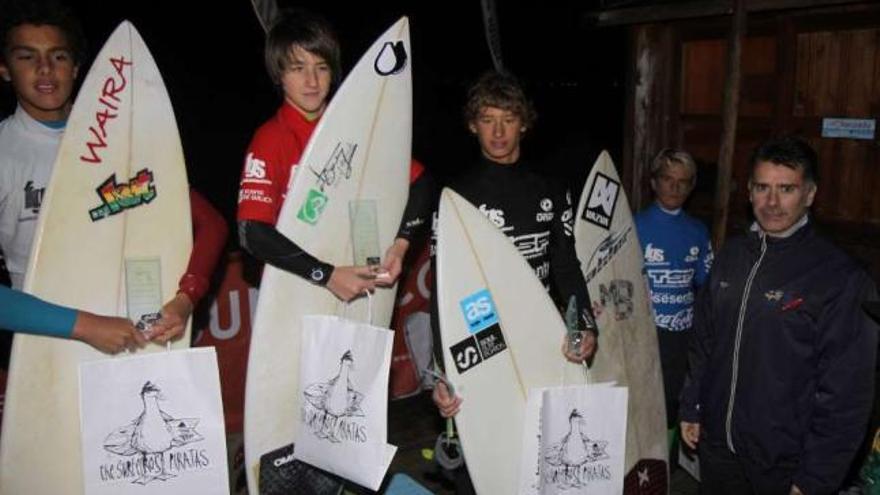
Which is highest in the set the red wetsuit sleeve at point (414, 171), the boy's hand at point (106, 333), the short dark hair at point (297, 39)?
the short dark hair at point (297, 39)

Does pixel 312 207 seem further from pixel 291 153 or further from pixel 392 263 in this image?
pixel 392 263

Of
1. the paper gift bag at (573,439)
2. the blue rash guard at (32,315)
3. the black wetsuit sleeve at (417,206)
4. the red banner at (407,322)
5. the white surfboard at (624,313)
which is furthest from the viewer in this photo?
the red banner at (407,322)

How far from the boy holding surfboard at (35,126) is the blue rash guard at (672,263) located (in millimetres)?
2013

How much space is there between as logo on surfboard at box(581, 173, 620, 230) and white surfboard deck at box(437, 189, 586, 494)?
25.1 inches

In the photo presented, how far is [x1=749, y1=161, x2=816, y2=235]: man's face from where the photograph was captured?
2090 mm

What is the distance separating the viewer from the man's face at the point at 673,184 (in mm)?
3203

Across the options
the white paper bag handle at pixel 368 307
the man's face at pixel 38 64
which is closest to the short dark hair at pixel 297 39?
the man's face at pixel 38 64

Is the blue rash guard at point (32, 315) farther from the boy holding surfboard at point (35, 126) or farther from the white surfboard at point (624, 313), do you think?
the white surfboard at point (624, 313)

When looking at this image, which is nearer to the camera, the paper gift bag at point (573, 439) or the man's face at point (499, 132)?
the paper gift bag at point (573, 439)

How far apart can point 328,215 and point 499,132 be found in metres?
0.66

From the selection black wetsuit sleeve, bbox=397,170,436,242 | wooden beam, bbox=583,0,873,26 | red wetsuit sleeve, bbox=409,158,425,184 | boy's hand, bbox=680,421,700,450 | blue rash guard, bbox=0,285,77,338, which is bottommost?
boy's hand, bbox=680,421,700,450

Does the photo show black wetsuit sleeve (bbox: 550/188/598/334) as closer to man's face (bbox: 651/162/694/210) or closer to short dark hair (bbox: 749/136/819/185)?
short dark hair (bbox: 749/136/819/185)

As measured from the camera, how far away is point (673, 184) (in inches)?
126

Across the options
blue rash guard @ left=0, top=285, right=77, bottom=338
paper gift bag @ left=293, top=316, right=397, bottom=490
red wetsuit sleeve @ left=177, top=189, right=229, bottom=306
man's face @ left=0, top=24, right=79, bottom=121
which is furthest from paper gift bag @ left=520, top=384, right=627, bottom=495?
man's face @ left=0, top=24, right=79, bottom=121
